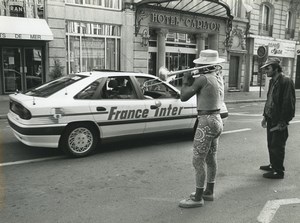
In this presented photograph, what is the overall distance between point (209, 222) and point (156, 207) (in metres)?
Result: 0.68

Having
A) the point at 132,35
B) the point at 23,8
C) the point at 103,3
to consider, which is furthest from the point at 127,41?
the point at 23,8

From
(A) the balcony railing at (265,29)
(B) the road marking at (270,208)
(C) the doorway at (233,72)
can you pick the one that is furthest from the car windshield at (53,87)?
(A) the balcony railing at (265,29)

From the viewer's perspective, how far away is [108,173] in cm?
514

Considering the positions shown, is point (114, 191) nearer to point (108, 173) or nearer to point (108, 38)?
point (108, 173)

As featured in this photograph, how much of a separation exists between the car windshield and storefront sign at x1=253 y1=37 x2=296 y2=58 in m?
19.6

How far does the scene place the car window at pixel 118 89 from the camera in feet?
20.5

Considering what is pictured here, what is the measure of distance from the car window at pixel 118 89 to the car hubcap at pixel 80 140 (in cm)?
76

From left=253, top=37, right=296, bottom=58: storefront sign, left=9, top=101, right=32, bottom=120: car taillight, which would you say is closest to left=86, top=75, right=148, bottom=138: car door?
left=9, top=101, right=32, bottom=120: car taillight

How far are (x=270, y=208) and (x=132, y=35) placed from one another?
572 inches

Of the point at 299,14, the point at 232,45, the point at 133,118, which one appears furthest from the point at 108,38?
the point at 299,14

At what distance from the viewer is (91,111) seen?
233 inches

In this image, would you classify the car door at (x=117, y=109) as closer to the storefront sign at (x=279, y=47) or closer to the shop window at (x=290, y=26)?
the storefront sign at (x=279, y=47)

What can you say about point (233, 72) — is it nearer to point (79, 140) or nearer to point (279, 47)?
point (279, 47)

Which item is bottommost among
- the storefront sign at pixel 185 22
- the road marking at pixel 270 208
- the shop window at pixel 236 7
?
the road marking at pixel 270 208
